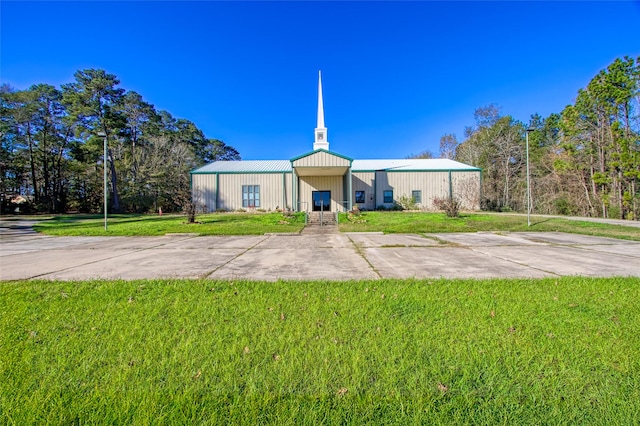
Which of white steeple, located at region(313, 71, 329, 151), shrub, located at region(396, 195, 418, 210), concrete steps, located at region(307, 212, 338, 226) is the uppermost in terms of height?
white steeple, located at region(313, 71, 329, 151)

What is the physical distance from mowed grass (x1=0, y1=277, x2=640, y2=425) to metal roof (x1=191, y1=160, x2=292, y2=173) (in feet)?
73.2

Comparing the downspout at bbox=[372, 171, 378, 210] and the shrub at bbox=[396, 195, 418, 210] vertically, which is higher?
the downspout at bbox=[372, 171, 378, 210]

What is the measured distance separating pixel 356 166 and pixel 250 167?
10392 mm

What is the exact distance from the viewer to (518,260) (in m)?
6.20

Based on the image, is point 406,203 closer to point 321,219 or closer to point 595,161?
point 321,219

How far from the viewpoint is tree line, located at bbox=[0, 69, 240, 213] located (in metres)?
30.5

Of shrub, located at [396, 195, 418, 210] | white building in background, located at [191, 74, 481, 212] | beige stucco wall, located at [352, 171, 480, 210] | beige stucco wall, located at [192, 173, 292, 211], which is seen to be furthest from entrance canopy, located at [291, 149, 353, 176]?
shrub, located at [396, 195, 418, 210]

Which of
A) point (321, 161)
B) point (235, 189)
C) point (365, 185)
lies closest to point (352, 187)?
point (365, 185)

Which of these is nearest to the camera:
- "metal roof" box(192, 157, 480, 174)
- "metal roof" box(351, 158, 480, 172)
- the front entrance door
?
the front entrance door

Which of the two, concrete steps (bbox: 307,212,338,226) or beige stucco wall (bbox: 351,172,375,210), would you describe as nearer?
concrete steps (bbox: 307,212,338,226)

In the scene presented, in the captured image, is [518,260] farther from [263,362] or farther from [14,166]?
[14,166]

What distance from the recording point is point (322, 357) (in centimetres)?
235

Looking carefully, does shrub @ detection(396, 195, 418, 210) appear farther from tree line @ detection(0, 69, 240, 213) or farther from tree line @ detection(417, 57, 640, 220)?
tree line @ detection(0, 69, 240, 213)

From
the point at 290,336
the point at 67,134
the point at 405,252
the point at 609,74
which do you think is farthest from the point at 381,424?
the point at 67,134
